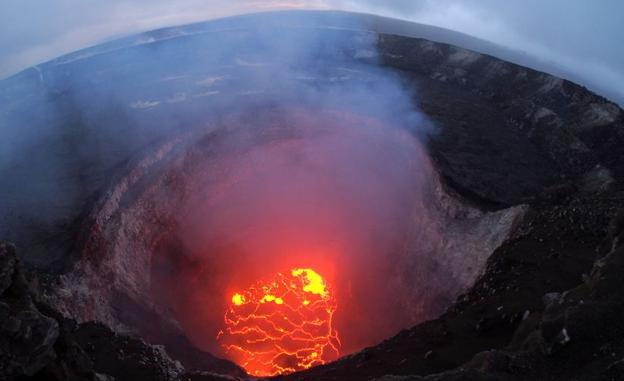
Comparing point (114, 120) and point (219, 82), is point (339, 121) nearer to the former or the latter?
point (219, 82)

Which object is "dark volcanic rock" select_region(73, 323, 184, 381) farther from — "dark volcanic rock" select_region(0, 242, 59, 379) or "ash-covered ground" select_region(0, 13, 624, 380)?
"dark volcanic rock" select_region(0, 242, 59, 379)

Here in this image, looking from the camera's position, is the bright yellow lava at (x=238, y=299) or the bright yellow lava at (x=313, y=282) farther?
the bright yellow lava at (x=313, y=282)

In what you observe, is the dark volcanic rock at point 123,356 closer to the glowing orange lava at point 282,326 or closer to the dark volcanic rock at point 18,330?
the dark volcanic rock at point 18,330

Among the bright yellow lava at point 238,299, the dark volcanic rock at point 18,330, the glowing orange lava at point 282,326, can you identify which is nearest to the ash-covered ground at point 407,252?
the dark volcanic rock at point 18,330

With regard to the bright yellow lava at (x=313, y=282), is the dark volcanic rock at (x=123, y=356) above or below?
below

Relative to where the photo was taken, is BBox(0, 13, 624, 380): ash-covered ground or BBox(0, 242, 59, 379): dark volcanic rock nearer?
BBox(0, 242, 59, 379): dark volcanic rock

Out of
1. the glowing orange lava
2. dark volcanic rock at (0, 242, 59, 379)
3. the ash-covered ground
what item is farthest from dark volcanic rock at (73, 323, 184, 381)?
the glowing orange lava

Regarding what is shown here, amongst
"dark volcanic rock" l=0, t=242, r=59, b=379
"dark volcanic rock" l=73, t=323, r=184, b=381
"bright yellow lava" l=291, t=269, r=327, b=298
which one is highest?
"bright yellow lava" l=291, t=269, r=327, b=298
